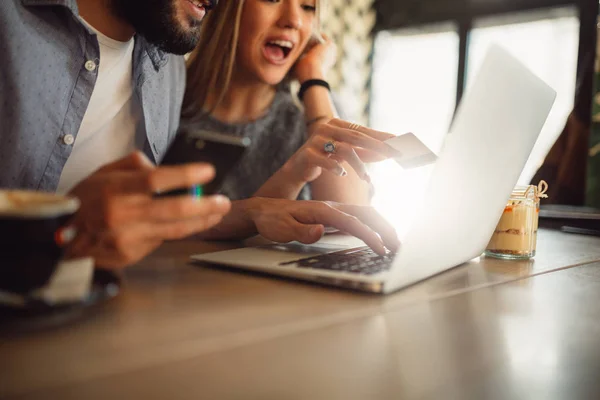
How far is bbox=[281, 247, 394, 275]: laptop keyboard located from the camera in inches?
24.2

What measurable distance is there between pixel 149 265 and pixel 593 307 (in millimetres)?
525

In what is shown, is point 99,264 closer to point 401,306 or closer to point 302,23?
point 401,306

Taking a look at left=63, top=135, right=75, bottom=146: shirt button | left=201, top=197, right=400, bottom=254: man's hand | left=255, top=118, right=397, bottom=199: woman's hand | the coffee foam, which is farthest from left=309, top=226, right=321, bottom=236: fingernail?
left=63, top=135, right=75, bottom=146: shirt button

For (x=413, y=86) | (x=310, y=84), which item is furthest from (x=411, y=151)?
(x=413, y=86)

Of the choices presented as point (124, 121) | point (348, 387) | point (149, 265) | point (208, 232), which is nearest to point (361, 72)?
point (124, 121)

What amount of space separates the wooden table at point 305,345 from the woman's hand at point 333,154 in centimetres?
29

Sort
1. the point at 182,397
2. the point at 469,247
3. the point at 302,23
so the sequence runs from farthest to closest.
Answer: the point at 302,23, the point at 469,247, the point at 182,397

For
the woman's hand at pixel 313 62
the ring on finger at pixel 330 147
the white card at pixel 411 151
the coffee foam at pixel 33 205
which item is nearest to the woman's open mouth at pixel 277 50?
the woman's hand at pixel 313 62

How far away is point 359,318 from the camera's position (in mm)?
479

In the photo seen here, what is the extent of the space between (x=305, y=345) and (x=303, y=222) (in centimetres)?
45

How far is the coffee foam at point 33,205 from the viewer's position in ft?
1.29

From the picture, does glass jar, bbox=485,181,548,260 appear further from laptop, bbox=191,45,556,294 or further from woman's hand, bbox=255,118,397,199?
woman's hand, bbox=255,118,397,199

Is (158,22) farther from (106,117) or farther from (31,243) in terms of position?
(31,243)


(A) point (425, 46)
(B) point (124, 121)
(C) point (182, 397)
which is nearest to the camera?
(C) point (182, 397)
